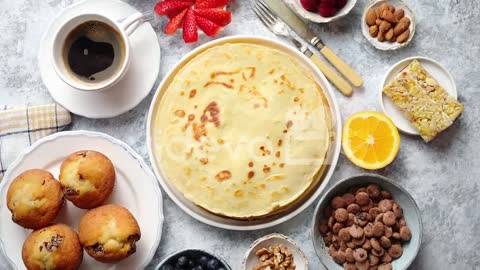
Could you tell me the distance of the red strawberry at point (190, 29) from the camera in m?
1.84

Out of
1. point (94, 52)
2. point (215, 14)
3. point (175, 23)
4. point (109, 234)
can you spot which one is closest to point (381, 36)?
point (215, 14)

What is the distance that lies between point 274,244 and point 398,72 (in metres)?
0.59

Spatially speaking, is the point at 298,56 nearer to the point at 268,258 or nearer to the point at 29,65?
the point at 268,258

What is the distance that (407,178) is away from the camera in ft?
6.18

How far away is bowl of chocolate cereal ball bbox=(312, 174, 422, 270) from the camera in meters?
1.76

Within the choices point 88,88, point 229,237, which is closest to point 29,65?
point 88,88

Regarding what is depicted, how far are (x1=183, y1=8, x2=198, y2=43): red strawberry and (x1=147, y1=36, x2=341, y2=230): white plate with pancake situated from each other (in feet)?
0.31

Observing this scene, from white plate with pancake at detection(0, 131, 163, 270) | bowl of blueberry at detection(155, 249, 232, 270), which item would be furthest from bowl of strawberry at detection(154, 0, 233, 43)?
bowl of blueberry at detection(155, 249, 232, 270)

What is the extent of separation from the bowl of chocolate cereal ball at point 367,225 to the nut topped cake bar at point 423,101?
0.20m

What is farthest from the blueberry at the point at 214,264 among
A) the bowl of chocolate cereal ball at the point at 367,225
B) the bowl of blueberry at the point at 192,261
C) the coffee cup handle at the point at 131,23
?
the coffee cup handle at the point at 131,23

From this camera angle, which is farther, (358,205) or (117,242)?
(358,205)

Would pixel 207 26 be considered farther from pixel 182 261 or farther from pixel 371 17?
pixel 182 261

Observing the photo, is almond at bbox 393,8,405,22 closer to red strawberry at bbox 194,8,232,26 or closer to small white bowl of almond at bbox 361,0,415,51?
small white bowl of almond at bbox 361,0,415,51

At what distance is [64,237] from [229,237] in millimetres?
448
